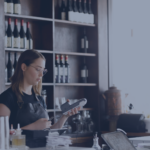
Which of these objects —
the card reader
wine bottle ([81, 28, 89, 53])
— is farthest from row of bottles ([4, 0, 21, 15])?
the card reader

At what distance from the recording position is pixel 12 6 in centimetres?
404

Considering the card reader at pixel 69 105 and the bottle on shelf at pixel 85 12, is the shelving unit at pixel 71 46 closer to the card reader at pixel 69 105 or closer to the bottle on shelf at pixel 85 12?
the bottle on shelf at pixel 85 12

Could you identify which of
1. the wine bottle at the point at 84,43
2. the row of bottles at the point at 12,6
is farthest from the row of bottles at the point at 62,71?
the row of bottles at the point at 12,6

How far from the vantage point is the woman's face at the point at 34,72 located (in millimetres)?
2666

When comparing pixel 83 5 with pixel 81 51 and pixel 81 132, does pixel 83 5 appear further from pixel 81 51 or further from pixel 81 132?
pixel 81 132

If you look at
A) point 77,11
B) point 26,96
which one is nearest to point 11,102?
point 26,96

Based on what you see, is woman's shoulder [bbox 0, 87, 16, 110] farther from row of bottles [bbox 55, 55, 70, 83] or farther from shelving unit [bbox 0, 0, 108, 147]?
row of bottles [bbox 55, 55, 70, 83]

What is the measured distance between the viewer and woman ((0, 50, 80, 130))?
2.53m

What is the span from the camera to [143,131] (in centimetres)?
423

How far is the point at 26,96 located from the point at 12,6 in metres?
1.78

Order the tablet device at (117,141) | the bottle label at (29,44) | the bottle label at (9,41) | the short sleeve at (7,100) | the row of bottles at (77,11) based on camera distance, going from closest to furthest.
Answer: the tablet device at (117,141) < the short sleeve at (7,100) < the bottle label at (9,41) < the bottle label at (29,44) < the row of bottles at (77,11)

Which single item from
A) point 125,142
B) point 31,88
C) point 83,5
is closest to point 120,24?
point 83,5

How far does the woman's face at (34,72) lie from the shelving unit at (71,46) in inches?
60.1

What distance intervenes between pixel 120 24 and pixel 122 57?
1.71ft
